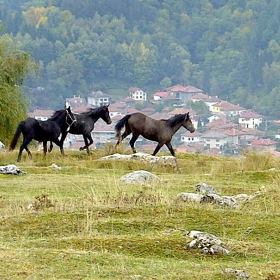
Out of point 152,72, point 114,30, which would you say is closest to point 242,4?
point 114,30

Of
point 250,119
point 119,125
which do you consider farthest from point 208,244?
point 250,119

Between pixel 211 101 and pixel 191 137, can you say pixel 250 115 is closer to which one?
pixel 211 101

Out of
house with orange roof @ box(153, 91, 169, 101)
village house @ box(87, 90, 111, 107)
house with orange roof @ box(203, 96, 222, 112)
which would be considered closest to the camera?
village house @ box(87, 90, 111, 107)

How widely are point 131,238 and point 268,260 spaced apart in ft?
4.86

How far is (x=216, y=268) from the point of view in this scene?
8047 millimetres

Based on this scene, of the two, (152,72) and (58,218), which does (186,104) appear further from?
(58,218)

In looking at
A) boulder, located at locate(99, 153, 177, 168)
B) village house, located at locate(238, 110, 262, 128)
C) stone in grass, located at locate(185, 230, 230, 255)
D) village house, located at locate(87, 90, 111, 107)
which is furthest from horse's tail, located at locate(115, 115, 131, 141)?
village house, located at locate(87, 90, 111, 107)

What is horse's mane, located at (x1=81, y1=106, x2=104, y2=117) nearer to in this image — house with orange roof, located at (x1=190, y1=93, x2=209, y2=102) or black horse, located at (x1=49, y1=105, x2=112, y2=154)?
black horse, located at (x1=49, y1=105, x2=112, y2=154)

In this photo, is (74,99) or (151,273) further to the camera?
(74,99)

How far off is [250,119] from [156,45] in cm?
6330

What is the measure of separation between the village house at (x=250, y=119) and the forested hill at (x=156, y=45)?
6.45 metres

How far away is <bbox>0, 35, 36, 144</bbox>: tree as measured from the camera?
35281mm

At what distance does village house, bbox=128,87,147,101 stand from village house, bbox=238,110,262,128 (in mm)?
22039

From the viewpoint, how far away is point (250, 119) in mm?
105438
